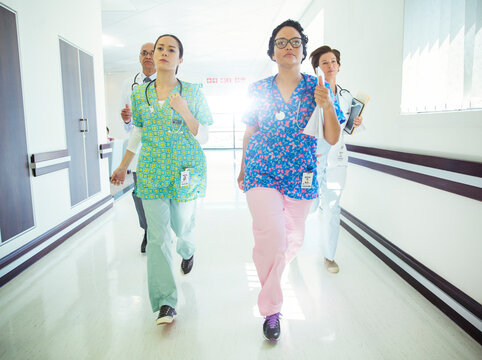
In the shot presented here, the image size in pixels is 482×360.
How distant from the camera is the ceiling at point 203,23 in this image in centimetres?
568

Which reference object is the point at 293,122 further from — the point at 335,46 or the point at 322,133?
the point at 335,46

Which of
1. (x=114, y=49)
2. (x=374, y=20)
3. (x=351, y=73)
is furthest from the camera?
(x=114, y=49)

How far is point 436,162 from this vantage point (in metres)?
2.01

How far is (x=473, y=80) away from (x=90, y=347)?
2486 millimetres

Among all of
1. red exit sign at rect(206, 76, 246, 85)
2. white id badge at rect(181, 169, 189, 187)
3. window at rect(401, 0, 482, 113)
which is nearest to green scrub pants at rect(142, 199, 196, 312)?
white id badge at rect(181, 169, 189, 187)

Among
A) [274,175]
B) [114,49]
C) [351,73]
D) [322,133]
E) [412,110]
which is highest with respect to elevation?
[114,49]

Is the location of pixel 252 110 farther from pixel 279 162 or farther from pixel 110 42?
pixel 110 42

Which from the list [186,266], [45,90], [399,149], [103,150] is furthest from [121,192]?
[399,149]

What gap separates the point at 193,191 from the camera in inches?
77.7

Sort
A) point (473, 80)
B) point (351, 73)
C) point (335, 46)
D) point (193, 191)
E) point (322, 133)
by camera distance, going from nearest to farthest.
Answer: point (322, 133), point (473, 80), point (193, 191), point (351, 73), point (335, 46)

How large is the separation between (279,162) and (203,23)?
19.7 ft

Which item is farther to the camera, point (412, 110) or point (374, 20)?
point (374, 20)

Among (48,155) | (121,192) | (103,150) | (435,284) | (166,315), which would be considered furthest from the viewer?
(121,192)

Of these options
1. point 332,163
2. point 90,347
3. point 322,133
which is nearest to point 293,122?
point 322,133
